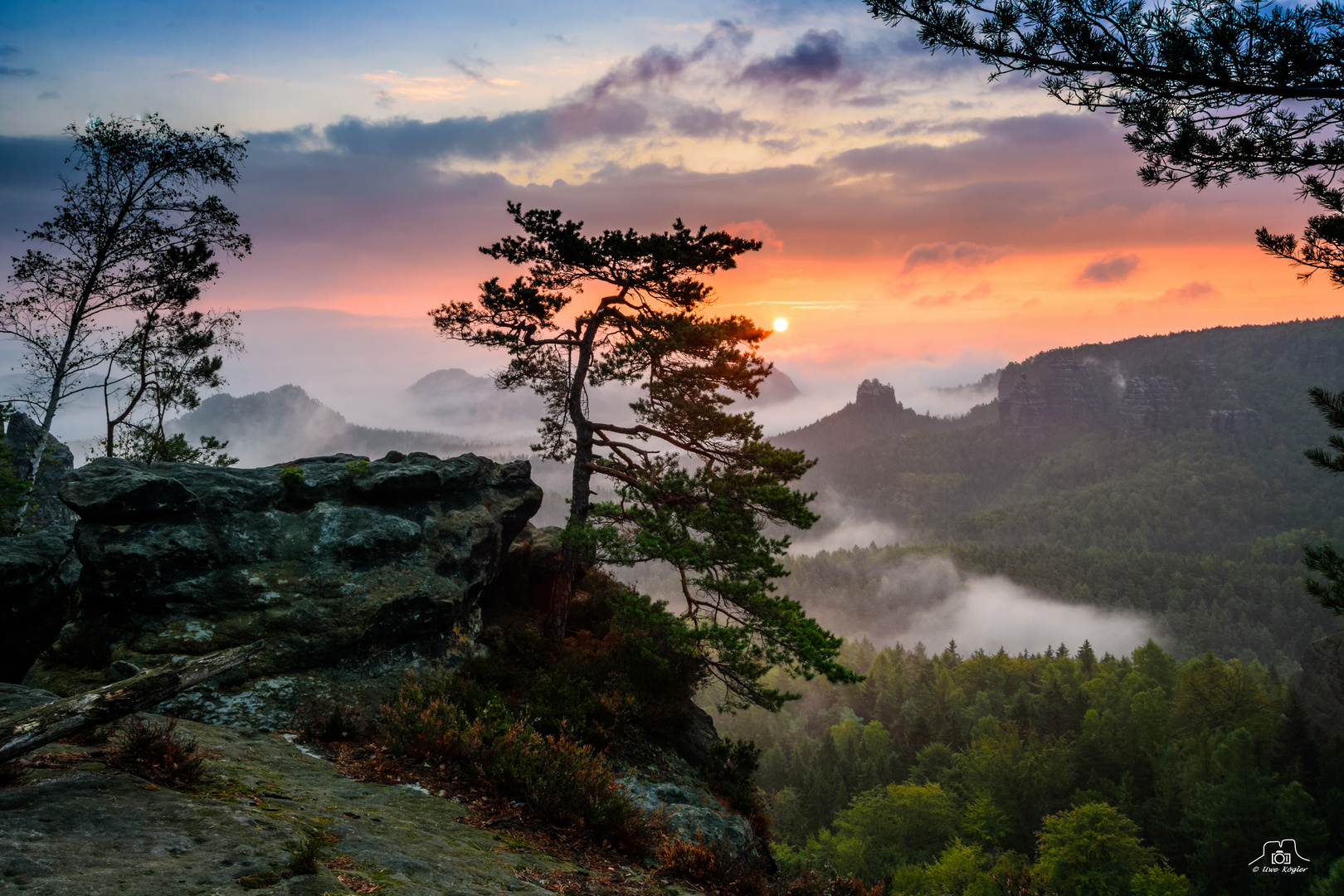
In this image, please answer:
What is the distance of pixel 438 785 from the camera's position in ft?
28.5

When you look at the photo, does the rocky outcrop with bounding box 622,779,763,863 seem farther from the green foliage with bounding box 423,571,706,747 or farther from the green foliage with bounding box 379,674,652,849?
the green foliage with bounding box 379,674,652,849

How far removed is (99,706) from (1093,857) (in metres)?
62.2

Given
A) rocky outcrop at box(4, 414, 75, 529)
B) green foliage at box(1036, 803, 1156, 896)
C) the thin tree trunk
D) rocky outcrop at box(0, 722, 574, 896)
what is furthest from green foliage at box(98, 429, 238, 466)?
green foliage at box(1036, 803, 1156, 896)

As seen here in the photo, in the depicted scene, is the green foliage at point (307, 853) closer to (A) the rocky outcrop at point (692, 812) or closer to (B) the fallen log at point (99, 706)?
(B) the fallen log at point (99, 706)

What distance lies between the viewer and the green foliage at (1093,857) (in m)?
46.9

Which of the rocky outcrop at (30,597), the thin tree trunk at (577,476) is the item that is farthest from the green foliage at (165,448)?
the thin tree trunk at (577,476)

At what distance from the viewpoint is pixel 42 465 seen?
28062 millimetres

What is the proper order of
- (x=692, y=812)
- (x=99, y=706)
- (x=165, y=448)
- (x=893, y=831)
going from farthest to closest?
(x=893, y=831) → (x=165, y=448) → (x=692, y=812) → (x=99, y=706)

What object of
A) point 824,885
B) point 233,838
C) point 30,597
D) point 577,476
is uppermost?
point 577,476

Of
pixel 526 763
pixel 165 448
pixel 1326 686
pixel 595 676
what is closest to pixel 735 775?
pixel 595 676

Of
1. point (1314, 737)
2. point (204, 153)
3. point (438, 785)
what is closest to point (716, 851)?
point (438, 785)

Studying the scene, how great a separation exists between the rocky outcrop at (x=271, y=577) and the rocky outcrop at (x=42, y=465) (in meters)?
18.8

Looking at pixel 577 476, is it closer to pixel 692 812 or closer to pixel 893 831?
pixel 692 812

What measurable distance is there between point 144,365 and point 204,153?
9.38 meters
